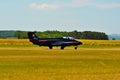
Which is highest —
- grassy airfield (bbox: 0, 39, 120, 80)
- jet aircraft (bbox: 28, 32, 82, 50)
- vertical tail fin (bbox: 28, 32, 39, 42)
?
vertical tail fin (bbox: 28, 32, 39, 42)

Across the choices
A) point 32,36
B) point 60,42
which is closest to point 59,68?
point 60,42

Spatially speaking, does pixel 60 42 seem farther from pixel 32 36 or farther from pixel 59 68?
pixel 59 68

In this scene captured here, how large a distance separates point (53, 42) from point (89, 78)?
60.3 meters

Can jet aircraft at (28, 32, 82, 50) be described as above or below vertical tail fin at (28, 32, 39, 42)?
below

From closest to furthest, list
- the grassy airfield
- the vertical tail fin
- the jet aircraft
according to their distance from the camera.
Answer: the grassy airfield < the jet aircraft < the vertical tail fin

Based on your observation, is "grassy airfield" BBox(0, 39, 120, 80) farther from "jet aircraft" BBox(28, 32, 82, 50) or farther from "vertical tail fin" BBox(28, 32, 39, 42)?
"vertical tail fin" BBox(28, 32, 39, 42)

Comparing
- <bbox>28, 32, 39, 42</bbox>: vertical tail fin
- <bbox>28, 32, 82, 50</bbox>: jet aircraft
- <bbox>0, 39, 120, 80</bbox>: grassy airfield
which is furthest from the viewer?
<bbox>28, 32, 39, 42</bbox>: vertical tail fin

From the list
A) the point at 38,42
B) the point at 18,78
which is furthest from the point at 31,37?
the point at 18,78

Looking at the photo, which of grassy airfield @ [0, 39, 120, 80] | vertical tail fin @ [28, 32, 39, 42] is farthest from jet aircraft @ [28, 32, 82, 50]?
grassy airfield @ [0, 39, 120, 80]

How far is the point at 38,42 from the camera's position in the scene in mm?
88250

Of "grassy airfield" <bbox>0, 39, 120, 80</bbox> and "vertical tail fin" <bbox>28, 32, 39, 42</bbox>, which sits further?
"vertical tail fin" <bbox>28, 32, 39, 42</bbox>

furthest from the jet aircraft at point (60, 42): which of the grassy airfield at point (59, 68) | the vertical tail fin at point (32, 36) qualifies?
the grassy airfield at point (59, 68)

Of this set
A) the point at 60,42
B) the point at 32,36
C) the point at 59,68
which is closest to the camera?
the point at 59,68

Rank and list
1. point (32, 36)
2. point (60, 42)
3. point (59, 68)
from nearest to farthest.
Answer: point (59, 68)
point (60, 42)
point (32, 36)
